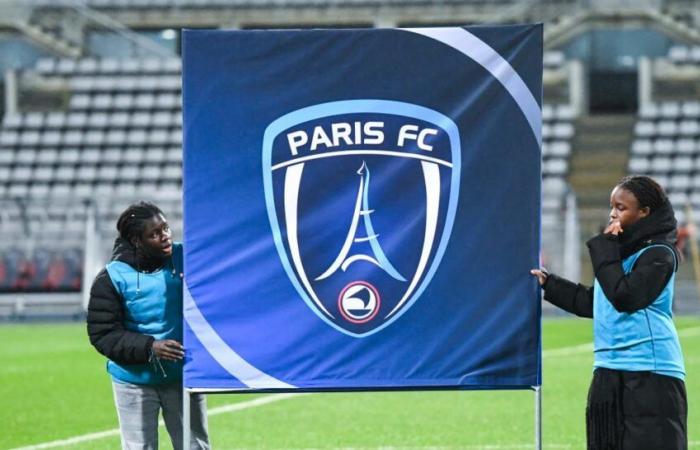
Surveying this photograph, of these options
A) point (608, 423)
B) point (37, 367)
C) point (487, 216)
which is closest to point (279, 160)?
point (487, 216)

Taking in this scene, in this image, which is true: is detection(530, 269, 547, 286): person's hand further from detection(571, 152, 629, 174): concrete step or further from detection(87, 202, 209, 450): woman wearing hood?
detection(571, 152, 629, 174): concrete step

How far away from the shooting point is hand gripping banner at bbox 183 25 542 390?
22.0ft

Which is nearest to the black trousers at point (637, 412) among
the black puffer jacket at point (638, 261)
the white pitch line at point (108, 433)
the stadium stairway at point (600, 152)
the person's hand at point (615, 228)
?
the black puffer jacket at point (638, 261)

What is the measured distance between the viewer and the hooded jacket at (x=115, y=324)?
7.05 m

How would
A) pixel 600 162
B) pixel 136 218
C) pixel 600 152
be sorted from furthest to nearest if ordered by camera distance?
1. pixel 600 152
2. pixel 600 162
3. pixel 136 218

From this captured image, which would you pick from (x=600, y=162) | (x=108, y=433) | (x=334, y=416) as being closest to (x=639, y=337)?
(x=108, y=433)

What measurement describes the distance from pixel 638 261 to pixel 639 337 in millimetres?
306

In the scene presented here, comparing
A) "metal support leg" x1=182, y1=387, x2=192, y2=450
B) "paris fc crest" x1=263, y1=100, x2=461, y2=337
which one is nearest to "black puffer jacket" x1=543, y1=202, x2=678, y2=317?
"paris fc crest" x1=263, y1=100, x2=461, y2=337

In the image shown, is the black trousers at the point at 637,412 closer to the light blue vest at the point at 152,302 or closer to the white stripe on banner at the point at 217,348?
the white stripe on banner at the point at 217,348

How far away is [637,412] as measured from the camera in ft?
21.9

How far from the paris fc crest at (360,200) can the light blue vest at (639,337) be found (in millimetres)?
731

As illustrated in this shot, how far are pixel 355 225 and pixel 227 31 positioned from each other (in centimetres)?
93

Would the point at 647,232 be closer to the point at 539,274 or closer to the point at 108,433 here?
the point at 539,274

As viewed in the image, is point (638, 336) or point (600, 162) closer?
point (638, 336)
